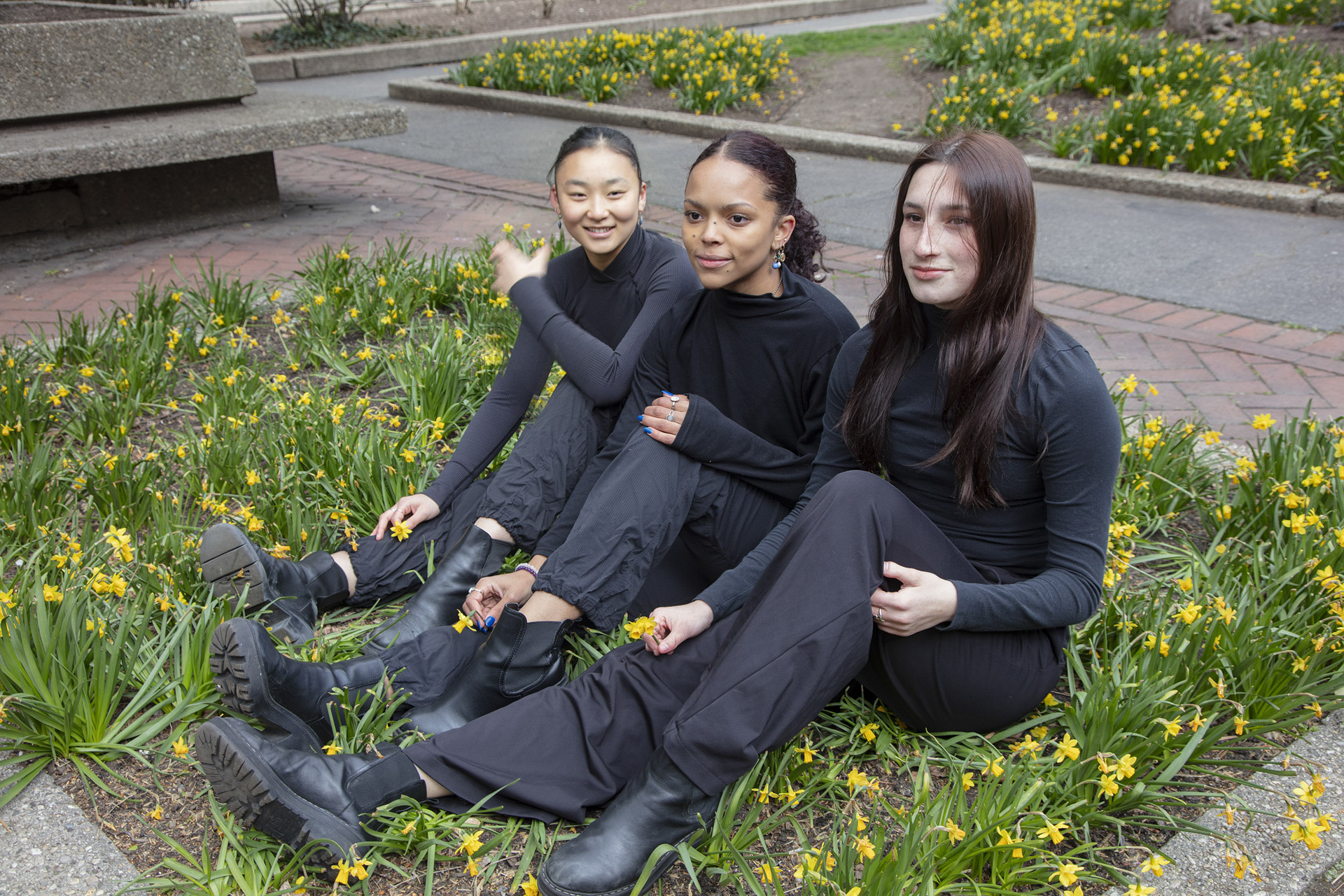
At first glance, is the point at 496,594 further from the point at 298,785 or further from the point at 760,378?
the point at 760,378

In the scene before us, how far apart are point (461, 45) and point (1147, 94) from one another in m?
8.65

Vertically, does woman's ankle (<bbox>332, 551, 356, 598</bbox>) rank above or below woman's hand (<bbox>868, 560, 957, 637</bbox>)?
below

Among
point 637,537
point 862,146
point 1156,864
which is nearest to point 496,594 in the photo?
point 637,537

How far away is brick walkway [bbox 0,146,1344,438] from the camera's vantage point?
3.70 meters

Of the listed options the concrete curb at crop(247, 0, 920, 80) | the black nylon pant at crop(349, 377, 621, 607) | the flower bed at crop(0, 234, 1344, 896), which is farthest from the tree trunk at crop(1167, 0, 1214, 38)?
the black nylon pant at crop(349, 377, 621, 607)

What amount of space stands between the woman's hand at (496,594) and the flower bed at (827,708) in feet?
0.62

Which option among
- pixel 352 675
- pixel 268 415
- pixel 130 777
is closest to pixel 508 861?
pixel 352 675

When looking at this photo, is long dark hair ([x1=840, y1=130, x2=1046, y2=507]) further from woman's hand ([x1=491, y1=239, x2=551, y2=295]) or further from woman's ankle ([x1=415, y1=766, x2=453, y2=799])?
woman's hand ([x1=491, y1=239, x2=551, y2=295])

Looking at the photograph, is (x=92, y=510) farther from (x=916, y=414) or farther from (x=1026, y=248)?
(x=1026, y=248)

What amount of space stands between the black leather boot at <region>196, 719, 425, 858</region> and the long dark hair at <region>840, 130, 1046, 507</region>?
114cm

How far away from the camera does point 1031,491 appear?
1.93m

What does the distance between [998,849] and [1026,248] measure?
3.37ft

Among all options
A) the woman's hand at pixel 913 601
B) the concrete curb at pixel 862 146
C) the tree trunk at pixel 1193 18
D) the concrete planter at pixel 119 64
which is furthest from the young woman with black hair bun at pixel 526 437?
the tree trunk at pixel 1193 18

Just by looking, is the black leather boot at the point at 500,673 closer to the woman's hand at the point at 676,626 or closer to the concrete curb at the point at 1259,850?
the woman's hand at the point at 676,626
